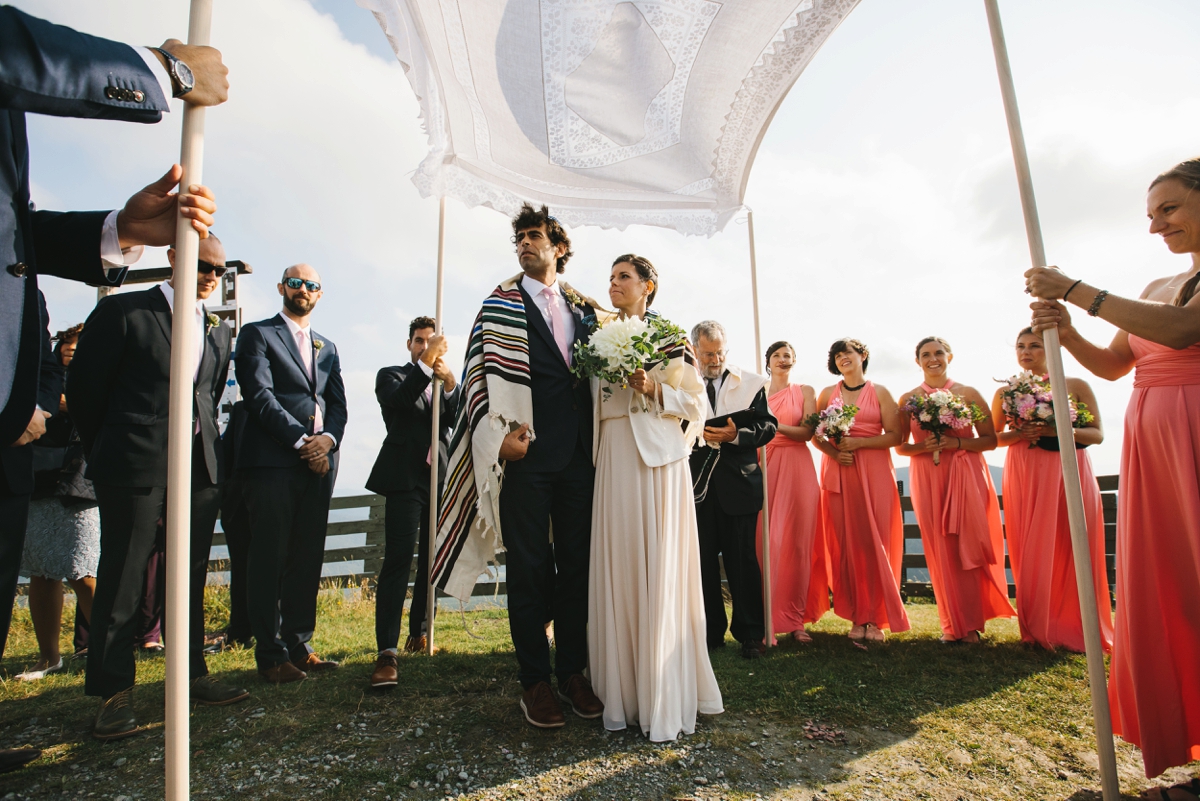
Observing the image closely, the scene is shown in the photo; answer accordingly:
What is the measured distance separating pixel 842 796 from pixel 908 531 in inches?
308

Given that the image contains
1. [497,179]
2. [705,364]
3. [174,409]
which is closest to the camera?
[174,409]

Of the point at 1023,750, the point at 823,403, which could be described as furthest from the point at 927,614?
the point at 1023,750

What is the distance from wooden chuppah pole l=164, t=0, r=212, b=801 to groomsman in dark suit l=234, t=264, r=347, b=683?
248 centimetres

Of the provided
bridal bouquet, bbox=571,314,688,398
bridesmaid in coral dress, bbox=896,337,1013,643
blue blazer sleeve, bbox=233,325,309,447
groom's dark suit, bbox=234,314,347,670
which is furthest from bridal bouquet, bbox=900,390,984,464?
blue blazer sleeve, bbox=233,325,309,447

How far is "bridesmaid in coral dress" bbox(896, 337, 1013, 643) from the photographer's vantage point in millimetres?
5266

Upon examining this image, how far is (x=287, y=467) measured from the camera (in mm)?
4172

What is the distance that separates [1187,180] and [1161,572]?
1.60 metres

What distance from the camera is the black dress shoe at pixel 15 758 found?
274 centimetres

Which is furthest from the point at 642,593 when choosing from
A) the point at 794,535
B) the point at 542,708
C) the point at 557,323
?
the point at 794,535

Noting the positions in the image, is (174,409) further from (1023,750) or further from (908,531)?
(908,531)

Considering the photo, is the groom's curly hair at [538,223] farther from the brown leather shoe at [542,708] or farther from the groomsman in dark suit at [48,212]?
the brown leather shoe at [542,708]

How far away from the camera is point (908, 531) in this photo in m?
9.54

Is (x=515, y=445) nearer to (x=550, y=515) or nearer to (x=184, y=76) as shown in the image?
(x=550, y=515)

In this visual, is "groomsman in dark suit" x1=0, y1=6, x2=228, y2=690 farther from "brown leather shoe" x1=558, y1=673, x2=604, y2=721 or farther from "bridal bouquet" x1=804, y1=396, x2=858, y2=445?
"bridal bouquet" x1=804, y1=396, x2=858, y2=445
